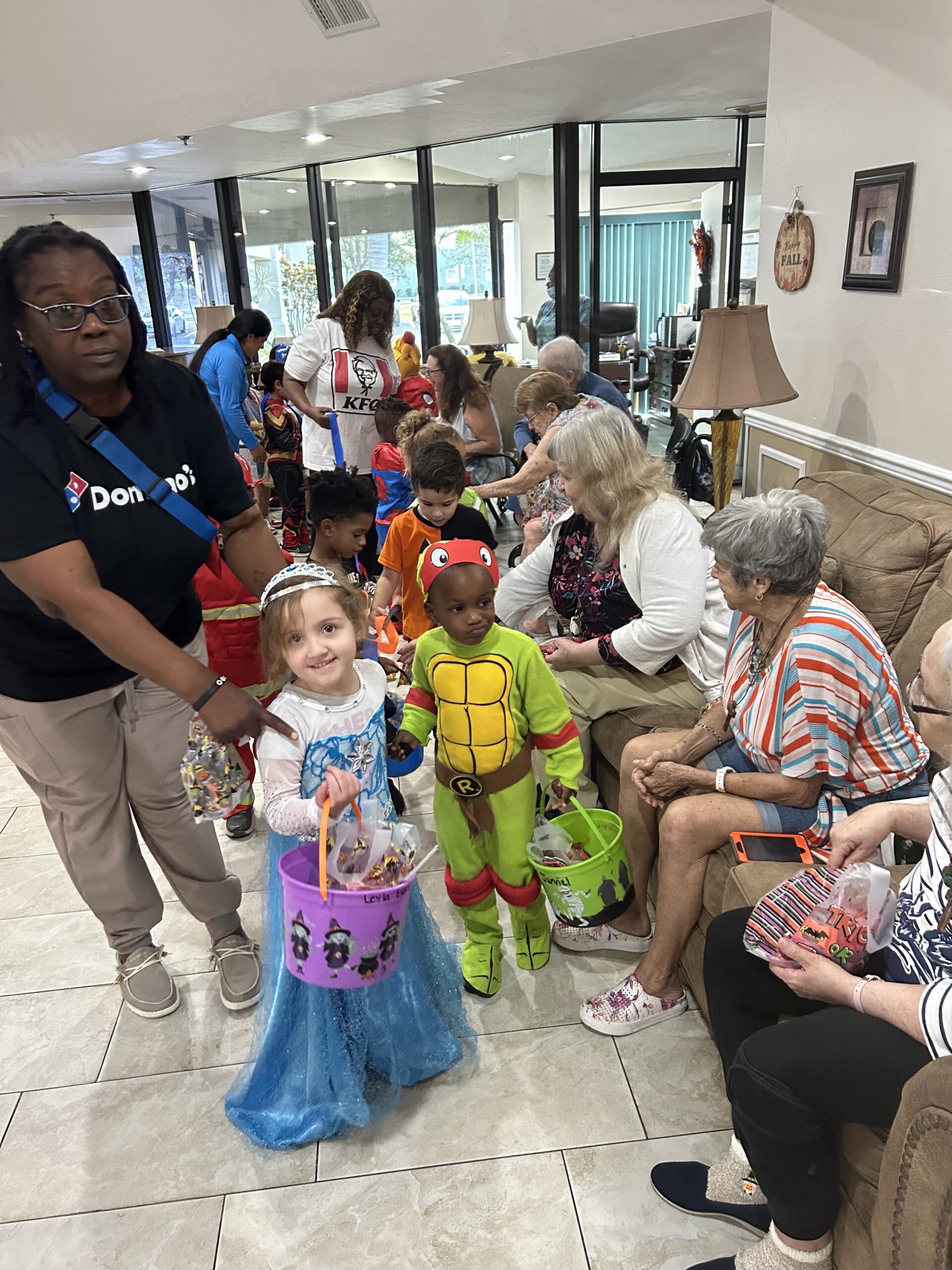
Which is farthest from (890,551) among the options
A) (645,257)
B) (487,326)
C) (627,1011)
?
(645,257)

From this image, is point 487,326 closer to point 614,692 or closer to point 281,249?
point 281,249

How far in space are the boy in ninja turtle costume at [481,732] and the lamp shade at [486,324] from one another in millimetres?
5244

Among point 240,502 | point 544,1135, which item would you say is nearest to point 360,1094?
point 544,1135

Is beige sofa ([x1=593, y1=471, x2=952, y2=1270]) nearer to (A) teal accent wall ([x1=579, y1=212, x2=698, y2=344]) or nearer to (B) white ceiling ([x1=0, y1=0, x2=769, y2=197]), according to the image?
(B) white ceiling ([x1=0, y1=0, x2=769, y2=197])

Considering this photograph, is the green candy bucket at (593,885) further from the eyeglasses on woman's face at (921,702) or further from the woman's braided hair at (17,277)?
the woman's braided hair at (17,277)

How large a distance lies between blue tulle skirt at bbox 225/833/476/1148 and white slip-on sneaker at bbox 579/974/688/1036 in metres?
0.37

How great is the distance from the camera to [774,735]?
1.84 metres

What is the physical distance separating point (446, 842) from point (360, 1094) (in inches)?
22.5

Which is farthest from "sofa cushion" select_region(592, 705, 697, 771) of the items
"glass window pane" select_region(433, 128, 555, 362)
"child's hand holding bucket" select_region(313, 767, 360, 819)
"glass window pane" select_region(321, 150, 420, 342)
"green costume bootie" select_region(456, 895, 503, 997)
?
"glass window pane" select_region(321, 150, 420, 342)

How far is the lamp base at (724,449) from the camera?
11.5 feet

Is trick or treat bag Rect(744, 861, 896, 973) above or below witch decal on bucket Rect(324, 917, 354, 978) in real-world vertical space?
above

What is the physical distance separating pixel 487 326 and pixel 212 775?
5.79 meters

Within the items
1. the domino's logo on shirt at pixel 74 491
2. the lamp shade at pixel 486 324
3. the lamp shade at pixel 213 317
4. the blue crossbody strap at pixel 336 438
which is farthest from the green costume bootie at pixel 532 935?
the lamp shade at pixel 213 317

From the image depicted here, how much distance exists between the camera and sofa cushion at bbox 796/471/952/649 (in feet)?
7.24
